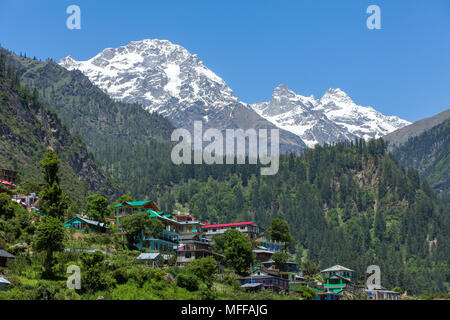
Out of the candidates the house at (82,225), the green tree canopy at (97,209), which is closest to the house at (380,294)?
the green tree canopy at (97,209)

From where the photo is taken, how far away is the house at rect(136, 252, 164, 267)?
4545 inches

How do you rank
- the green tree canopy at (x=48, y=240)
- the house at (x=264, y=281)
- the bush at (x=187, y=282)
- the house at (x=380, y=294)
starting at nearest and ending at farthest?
the green tree canopy at (x=48, y=240) < the bush at (x=187, y=282) < the house at (x=264, y=281) < the house at (x=380, y=294)

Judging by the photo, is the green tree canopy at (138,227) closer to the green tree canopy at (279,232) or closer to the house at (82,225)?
the house at (82,225)

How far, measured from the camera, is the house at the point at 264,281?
401ft

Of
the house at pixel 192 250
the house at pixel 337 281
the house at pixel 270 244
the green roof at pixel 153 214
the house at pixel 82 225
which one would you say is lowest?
the house at pixel 337 281

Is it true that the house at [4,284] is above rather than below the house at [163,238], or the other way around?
below

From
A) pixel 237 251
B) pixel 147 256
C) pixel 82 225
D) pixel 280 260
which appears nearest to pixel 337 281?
pixel 280 260

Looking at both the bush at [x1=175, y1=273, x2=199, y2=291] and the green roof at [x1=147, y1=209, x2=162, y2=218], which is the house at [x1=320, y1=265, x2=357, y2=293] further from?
the bush at [x1=175, y1=273, x2=199, y2=291]

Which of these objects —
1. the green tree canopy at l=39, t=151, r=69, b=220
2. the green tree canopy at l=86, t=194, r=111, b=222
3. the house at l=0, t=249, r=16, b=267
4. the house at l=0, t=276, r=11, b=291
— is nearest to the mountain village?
the green tree canopy at l=86, t=194, r=111, b=222

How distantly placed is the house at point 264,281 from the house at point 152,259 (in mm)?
16205

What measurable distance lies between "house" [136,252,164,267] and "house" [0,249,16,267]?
988 inches

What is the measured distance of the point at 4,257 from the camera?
9606 cm

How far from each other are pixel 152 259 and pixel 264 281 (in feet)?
77.0
